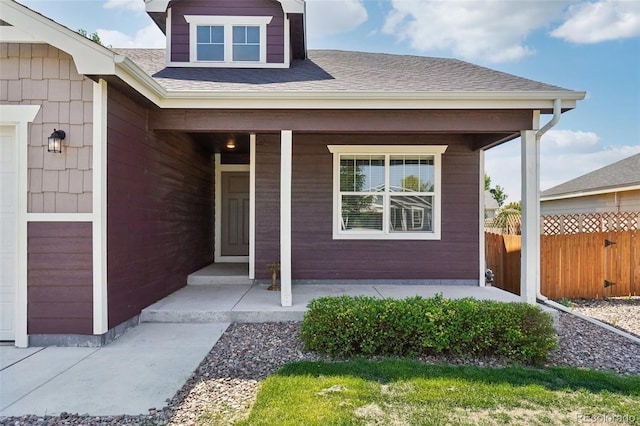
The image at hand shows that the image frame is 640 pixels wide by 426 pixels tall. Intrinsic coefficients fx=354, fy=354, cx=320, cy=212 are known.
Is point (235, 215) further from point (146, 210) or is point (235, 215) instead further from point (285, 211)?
point (285, 211)

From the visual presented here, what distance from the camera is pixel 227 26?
714 cm

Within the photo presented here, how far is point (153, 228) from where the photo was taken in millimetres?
5207

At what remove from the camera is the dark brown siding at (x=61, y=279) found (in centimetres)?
389

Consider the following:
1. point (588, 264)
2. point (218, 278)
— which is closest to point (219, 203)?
point (218, 278)

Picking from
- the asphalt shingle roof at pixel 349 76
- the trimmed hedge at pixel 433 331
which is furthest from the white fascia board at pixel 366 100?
the trimmed hedge at pixel 433 331

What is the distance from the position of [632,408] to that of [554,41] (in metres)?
12.4

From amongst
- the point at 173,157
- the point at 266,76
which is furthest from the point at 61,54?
the point at 266,76

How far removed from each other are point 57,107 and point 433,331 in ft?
15.5

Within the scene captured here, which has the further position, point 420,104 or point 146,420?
→ point 420,104

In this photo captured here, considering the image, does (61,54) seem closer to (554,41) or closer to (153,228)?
(153,228)

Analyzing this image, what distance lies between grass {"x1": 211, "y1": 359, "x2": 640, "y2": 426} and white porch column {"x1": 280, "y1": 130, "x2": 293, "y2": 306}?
159 cm

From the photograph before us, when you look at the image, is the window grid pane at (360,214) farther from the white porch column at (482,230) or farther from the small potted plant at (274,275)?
the white porch column at (482,230)

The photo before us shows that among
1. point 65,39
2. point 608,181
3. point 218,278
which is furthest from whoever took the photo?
point 608,181

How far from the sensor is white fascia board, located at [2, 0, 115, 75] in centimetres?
369
